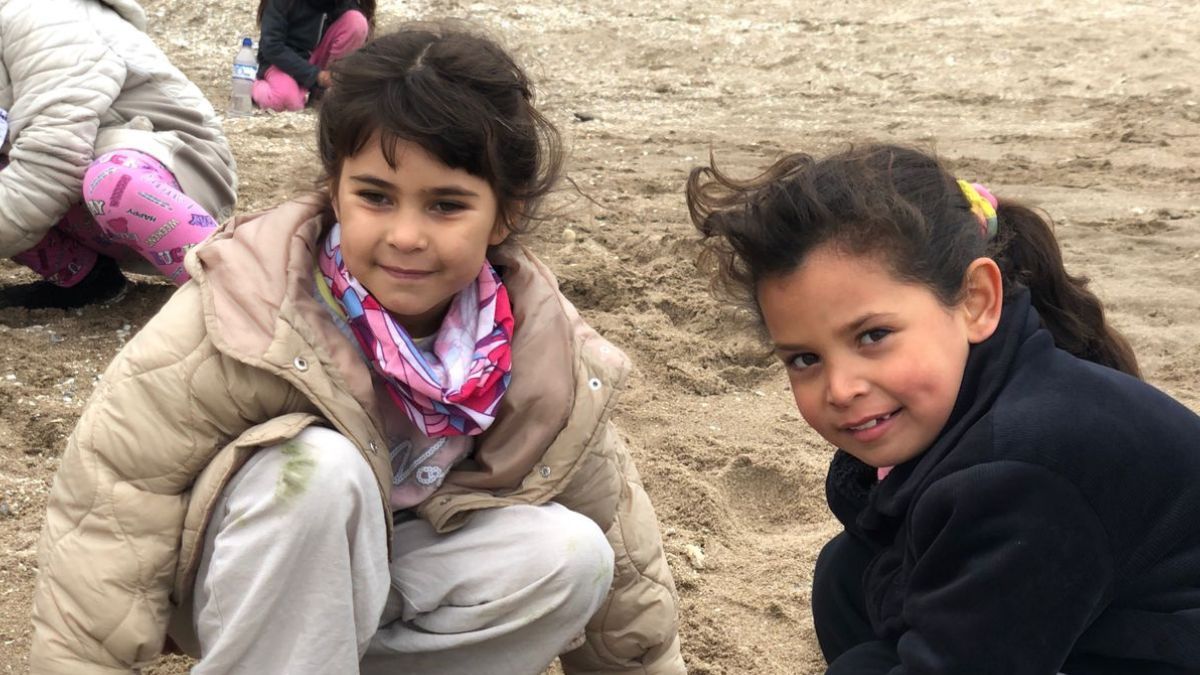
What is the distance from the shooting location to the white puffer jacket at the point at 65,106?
3191 mm

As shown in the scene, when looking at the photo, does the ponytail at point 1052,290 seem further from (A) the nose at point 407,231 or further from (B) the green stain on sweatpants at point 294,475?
(B) the green stain on sweatpants at point 294,475

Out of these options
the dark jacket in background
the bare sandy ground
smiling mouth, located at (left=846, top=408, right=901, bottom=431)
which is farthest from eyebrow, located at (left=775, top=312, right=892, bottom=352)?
the dark jacket in background

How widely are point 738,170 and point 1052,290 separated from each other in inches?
147

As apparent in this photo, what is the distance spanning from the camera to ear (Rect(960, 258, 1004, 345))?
178 centimetres

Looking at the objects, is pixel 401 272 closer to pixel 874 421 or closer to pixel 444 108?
pixel 444 108

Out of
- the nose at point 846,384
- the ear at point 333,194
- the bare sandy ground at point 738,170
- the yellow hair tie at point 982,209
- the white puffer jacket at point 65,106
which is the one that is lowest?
the bare sandy ground at point 738,170

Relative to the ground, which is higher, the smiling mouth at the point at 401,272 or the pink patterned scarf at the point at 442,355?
the smiling mouth at the point at 401,272

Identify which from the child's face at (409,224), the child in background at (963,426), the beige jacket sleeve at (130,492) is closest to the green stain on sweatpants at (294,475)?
the beige jacket sleeve at (130,492)

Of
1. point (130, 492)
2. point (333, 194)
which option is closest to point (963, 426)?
point (333, 194)

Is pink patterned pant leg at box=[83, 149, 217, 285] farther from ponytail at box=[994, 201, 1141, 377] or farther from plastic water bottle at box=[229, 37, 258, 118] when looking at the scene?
plastic water bottle at box=[229, 37, 258, 118]

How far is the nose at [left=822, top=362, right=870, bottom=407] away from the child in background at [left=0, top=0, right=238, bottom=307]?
2057 mm

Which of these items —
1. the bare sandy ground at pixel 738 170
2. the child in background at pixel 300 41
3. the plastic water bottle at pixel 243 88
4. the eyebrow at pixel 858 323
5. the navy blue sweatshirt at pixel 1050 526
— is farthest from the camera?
the child in background at pixel 300 41

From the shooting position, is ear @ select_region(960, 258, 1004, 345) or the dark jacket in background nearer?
ear @ select_region(960, 258, 1004, 345)

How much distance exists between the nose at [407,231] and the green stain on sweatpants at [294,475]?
315mm
